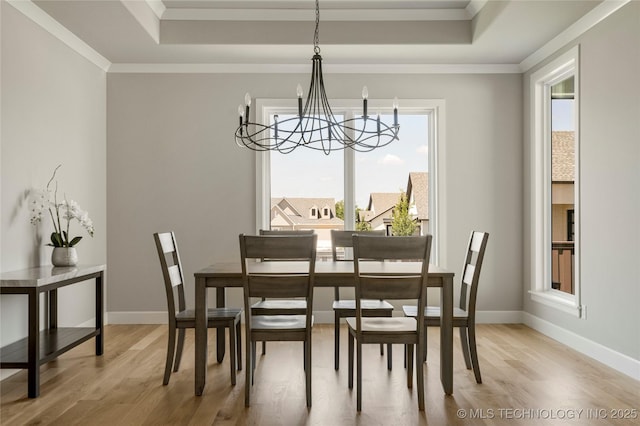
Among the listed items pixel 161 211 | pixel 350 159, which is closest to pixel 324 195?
pixel 350 159

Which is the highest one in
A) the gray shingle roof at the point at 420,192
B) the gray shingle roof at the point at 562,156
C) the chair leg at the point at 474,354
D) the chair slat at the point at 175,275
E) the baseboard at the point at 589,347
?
the gray shingle roof at the point at 562,156

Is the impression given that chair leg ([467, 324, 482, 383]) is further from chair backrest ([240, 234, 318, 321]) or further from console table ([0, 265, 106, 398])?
console table ([0, 265, 106, 398])

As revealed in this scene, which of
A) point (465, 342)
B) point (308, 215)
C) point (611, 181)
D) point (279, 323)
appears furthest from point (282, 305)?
point (611, 181)

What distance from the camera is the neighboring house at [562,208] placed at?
461 cm

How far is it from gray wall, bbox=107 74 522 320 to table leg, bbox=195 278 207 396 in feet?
7.01

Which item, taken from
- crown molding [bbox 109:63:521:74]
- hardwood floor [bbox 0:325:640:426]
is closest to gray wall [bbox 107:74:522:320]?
crown molding [bbox 109:63:521:74]

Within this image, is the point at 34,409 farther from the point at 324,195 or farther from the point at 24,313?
the point at 324,195

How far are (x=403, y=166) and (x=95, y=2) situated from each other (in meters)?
3.15

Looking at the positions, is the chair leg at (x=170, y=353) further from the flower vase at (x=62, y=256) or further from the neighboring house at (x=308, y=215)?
the neighboring house at (x=308, y=215)

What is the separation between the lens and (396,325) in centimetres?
303

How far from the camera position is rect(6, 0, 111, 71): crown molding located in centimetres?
374

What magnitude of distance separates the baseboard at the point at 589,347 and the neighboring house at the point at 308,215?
207cm

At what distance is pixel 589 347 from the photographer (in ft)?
13.2

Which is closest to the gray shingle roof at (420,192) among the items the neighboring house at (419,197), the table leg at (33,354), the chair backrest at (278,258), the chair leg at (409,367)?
the neighboring house at (419,197)
